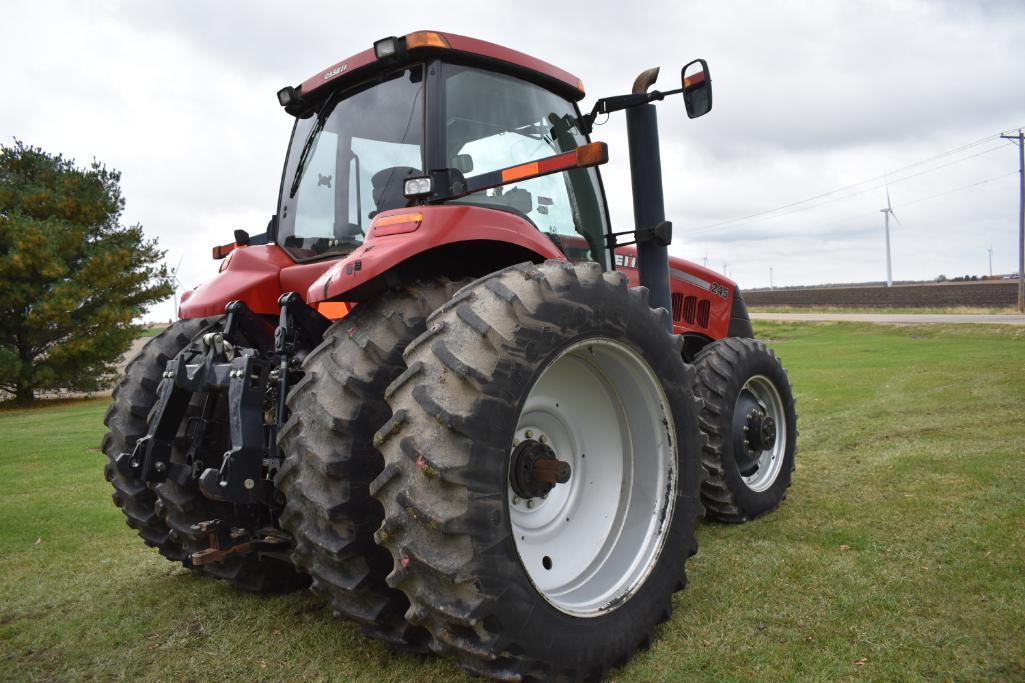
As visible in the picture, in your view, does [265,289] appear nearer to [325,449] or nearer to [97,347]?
[325,449]

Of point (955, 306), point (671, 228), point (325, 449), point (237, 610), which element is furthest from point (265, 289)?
point (955, 306)

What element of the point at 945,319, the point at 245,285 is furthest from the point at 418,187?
the point at 945,319

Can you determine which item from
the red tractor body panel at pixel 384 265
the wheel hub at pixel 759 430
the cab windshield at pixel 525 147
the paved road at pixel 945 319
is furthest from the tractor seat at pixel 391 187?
the paved road at pixel 945 319

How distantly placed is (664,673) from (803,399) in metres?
8.85

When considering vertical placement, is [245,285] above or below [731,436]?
above

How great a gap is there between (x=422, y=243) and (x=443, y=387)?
25.3 inches

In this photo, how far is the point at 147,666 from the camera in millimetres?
2877

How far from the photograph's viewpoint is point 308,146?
152 inches

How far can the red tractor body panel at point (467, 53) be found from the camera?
329 centimetres

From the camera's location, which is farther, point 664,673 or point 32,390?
point 32,390

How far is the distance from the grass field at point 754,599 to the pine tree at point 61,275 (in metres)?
16.5

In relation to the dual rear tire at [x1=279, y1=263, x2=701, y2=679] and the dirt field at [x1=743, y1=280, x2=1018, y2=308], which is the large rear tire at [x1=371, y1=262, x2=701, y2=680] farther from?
the dirt field at [x1=743, y1=280, x2=1018, y2=308]

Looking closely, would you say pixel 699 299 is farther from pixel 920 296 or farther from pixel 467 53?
pixel 920 296

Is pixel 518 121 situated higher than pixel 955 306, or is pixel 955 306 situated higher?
pixel 518 121
